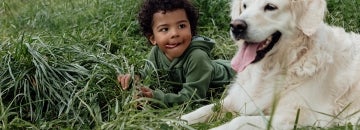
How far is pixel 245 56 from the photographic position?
13.6ft

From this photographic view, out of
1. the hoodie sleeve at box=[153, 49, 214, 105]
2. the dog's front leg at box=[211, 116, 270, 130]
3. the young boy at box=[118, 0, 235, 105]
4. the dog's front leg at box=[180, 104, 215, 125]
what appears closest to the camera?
the dog's front leg at box=[211, 116, 270, 130]

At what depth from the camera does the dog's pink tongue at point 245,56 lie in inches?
161

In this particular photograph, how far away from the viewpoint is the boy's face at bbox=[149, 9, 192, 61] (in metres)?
4.86

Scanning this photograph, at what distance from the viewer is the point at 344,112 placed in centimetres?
413

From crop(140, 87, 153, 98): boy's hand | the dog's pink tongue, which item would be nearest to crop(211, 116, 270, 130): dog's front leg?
the dog's pink tongue

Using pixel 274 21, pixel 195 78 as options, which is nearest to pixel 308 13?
pixel 274 21

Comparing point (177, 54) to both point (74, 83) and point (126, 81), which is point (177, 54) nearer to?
point (126, 81)

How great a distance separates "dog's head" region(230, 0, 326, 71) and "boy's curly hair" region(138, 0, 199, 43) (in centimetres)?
94

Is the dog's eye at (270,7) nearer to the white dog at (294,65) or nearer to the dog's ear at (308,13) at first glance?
the white dog at (294,65)

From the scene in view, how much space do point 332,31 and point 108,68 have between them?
1.57 metres

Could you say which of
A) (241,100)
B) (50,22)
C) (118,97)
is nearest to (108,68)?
(118,97)

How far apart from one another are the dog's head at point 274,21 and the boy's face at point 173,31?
2.91 feet

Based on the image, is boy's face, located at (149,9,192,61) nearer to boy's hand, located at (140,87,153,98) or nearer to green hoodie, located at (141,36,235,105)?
green hoodie, located at (141,36,235,105)

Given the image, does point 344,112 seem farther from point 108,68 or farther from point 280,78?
point 108,68
